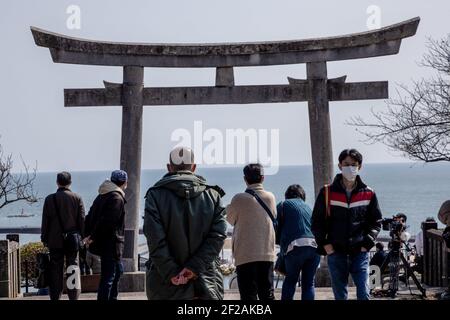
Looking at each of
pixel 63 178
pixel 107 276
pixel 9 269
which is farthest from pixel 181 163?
pixel 9 269

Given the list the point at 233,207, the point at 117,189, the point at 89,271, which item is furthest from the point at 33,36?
the point at 233,207

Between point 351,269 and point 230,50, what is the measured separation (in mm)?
6746

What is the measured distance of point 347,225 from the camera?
9102 mm

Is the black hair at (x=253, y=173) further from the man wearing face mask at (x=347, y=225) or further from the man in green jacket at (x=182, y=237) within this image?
the man in green jacket at (x=182, y=237)

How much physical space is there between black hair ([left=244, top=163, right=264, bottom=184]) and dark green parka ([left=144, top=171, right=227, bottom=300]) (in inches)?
96.6

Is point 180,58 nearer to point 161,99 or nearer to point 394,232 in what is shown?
point 161,99

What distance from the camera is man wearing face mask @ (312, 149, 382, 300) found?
9.10 m

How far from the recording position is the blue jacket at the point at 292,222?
399 inches

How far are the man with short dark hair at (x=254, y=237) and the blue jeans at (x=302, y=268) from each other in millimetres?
286

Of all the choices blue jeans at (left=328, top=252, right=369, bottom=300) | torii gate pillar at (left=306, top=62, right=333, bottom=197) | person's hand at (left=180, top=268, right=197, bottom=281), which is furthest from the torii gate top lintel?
person's hand at (left=180, top=268, right=197, bottom=281)

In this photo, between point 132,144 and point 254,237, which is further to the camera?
point 132,144

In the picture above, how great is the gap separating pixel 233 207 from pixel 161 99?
232 inches

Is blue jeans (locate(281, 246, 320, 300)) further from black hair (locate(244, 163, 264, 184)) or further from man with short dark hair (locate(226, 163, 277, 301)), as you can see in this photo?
black hair (locate(244, 163, 264, 184))

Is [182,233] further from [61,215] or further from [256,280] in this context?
[61,215]
